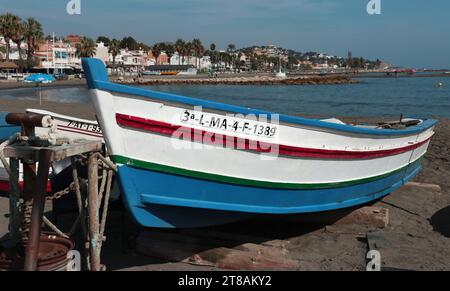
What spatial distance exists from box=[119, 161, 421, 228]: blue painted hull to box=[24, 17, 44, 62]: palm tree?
291 feet

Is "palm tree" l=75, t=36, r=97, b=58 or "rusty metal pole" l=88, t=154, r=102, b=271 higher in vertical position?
"palm tree" l=75, t=36, r=97, b=58

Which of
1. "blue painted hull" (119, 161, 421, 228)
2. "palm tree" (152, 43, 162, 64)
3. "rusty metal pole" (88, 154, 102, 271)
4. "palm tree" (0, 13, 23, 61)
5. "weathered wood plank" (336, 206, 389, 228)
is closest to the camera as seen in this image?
"rusty metal pole" (88, 154, 102, 271)

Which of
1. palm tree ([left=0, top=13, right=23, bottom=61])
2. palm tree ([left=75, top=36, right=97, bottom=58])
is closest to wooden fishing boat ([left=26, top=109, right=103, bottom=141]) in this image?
palm tree ([left=0, top=13, right=23, bottom=61])

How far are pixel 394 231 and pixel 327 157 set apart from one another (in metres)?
1.83

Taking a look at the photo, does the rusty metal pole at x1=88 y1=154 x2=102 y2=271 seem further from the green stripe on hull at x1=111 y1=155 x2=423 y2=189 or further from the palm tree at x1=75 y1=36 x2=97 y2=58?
the palm tree at x1=75 y1=36 x2=97 y2=58

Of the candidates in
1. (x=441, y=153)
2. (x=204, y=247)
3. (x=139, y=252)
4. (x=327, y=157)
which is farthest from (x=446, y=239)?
(x=441, y=153)

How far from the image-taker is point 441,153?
13219mm

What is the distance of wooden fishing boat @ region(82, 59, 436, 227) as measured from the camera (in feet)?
15.7

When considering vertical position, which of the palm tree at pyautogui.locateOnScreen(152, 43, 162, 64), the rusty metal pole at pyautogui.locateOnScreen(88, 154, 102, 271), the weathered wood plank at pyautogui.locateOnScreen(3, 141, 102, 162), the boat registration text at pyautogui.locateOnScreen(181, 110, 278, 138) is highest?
the palm tree at pyautogui.locateOnScreen(152, 43, 162, 64)

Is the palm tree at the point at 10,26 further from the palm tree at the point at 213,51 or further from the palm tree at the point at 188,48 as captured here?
the palm tree at the point at 213,51

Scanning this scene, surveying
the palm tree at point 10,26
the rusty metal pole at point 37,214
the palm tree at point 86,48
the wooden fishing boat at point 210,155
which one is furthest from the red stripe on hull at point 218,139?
the palm tree at point 86,48

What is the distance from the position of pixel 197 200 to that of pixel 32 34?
90367mm

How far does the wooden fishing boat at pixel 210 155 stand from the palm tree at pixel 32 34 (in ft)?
291
